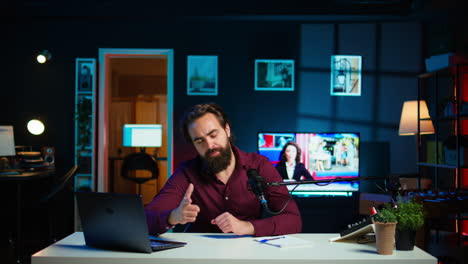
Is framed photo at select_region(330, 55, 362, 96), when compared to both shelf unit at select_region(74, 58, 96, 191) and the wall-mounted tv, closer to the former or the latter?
the wall-mounted tv

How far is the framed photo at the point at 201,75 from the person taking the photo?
226 inches

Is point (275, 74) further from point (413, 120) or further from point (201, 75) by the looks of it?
point (413, 120)

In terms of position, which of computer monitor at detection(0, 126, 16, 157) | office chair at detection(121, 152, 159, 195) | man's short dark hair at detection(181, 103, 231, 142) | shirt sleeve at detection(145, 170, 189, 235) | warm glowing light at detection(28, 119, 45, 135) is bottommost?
office chair at detection(121, 152, 159, 195)

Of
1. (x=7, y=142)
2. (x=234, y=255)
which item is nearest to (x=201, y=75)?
(x=7, y=142)

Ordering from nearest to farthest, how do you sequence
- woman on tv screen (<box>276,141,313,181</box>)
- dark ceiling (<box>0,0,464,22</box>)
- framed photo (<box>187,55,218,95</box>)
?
woman on tv screen (<box>276,141,313,181</box>)
dark ceiling (<box>0,0,464,22</box>)
framed photo (<box>187,55,218,95</box>)

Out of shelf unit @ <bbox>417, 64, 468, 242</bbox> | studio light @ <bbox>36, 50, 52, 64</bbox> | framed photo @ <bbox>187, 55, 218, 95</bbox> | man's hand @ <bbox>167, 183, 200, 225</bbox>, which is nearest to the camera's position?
man's hand @ <bbox>167, 183, 200, 225</bbox>

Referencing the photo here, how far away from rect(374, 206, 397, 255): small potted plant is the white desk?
0.03m

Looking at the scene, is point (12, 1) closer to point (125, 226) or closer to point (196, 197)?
point (196, 197)

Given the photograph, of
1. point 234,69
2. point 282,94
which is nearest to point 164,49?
point 234,69

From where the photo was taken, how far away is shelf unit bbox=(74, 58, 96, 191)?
18.5 ft

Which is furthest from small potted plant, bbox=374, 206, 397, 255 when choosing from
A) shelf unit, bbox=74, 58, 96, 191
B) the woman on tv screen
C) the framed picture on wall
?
shelf unit, bbox=74, 58, 96, 191

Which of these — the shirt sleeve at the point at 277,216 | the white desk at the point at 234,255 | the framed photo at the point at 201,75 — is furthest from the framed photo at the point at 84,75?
the white desk at the point at 234,255

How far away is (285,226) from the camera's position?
2205 millimetres

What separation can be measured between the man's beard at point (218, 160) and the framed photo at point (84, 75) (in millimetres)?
3722
